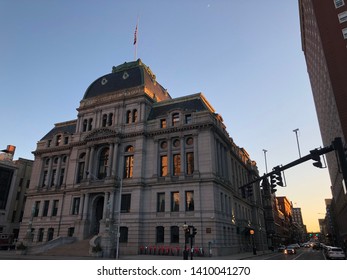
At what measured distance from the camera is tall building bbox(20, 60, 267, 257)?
133 ft

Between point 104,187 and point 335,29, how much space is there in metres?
48.7

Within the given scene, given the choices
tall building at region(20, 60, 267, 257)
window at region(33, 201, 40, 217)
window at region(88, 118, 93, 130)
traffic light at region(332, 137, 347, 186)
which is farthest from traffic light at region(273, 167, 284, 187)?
window at region(33, 201, 40, 217)

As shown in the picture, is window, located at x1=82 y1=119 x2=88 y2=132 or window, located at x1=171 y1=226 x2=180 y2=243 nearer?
window, located at x1=171 y1=226 x2=180 y2=243

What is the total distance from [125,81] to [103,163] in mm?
16915

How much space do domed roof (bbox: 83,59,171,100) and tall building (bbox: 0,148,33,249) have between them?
3195 centimetres

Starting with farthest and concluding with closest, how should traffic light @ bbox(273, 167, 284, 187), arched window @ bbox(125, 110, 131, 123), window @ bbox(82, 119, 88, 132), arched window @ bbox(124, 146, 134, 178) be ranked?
1. window @ bbox(82, 119, 88, 132)
2. arched window @ bbox(125, 110, 131, 123)
3. arched window @ bbox(124, 146, 134, 178)
4. traffic light @ bbox(273, 167, 284, 187)

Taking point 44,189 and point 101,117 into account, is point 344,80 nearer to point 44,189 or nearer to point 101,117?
point 101,117

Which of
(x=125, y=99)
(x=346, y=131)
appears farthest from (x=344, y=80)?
(x=125, y=99)

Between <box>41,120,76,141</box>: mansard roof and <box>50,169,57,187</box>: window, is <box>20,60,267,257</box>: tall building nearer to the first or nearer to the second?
<box>50,169,57,187</box>: window

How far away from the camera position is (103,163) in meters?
50.3

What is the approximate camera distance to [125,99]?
5169 centimetres

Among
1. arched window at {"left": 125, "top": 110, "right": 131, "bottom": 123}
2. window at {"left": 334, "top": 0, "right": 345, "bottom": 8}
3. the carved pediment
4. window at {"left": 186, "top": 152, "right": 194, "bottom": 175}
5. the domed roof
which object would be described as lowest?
window at {"left": 186, "top": 152, "right": 194, "bottom": 175}

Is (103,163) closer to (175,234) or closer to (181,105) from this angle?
(181,105)

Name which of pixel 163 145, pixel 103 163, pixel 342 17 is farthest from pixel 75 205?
pixel 342 17
